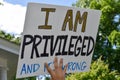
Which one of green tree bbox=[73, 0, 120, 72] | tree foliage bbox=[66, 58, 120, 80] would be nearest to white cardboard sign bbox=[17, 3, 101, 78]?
tree foliage bbox=[66, 58, 120, 80]

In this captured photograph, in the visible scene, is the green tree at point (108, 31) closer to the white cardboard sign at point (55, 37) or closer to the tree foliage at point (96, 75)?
the tree foliage at point (96, 75)

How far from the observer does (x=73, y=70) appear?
5770mm

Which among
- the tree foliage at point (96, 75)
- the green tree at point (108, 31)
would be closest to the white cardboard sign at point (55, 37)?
the tree foliage at point (96, 75)

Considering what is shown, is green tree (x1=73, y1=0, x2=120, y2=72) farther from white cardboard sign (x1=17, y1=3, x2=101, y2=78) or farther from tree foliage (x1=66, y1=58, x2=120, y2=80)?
A: white cardboard sign (x1=17, y1=3, x2=101, y2=78)

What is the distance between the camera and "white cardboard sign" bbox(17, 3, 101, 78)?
526cm

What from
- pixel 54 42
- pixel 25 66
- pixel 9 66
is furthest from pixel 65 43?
pixel 9 66

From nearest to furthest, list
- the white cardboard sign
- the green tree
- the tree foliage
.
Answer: the white cardboard sign, the tree foliage, the green tree

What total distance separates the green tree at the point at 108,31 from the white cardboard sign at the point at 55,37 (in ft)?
92.8

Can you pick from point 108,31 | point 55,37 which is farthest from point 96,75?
point 55,37

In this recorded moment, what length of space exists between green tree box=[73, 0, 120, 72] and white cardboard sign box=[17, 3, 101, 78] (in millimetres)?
28280

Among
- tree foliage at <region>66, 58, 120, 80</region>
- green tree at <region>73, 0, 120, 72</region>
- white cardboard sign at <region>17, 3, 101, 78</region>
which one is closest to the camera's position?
white cardboard sign at <region>17, 3, 101, 78</region>

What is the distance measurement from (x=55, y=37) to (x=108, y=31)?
31.4 m

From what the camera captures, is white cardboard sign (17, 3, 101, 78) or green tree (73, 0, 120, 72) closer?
white cardboard sign (17, 3, 101, 78)

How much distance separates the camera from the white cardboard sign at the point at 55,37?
17.3ft
